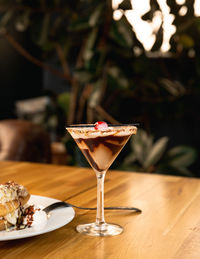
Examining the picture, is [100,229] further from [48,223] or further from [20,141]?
[20,141]

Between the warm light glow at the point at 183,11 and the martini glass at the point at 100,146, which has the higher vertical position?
the warm light glow at the point at 183,11

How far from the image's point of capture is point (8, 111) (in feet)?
15.2

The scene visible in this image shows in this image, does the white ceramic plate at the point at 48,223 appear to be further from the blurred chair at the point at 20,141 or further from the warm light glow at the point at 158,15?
the warm light glow at the point at 158,15

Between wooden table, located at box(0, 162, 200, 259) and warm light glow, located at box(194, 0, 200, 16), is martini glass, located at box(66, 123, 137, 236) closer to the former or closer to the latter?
wooden table, located at box(0, 162, 200, 259)

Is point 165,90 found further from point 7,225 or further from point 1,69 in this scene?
point 7,225

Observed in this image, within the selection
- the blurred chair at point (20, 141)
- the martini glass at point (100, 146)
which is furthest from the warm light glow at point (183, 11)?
the martini glass at point (100, 146)

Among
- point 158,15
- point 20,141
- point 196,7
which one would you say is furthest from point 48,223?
point 196,7

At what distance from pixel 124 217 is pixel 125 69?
1.82m

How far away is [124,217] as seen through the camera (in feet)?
2.63

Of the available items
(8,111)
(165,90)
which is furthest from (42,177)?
(8,111)

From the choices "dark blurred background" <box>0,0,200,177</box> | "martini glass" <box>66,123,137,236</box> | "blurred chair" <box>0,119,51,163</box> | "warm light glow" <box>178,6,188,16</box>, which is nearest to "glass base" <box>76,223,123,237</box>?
"martini glass" <box>66,123,137,236</box>

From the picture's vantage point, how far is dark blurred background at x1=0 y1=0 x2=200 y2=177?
2.31 metres

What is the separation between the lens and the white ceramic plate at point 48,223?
62cm

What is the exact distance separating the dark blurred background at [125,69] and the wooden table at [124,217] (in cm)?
43
